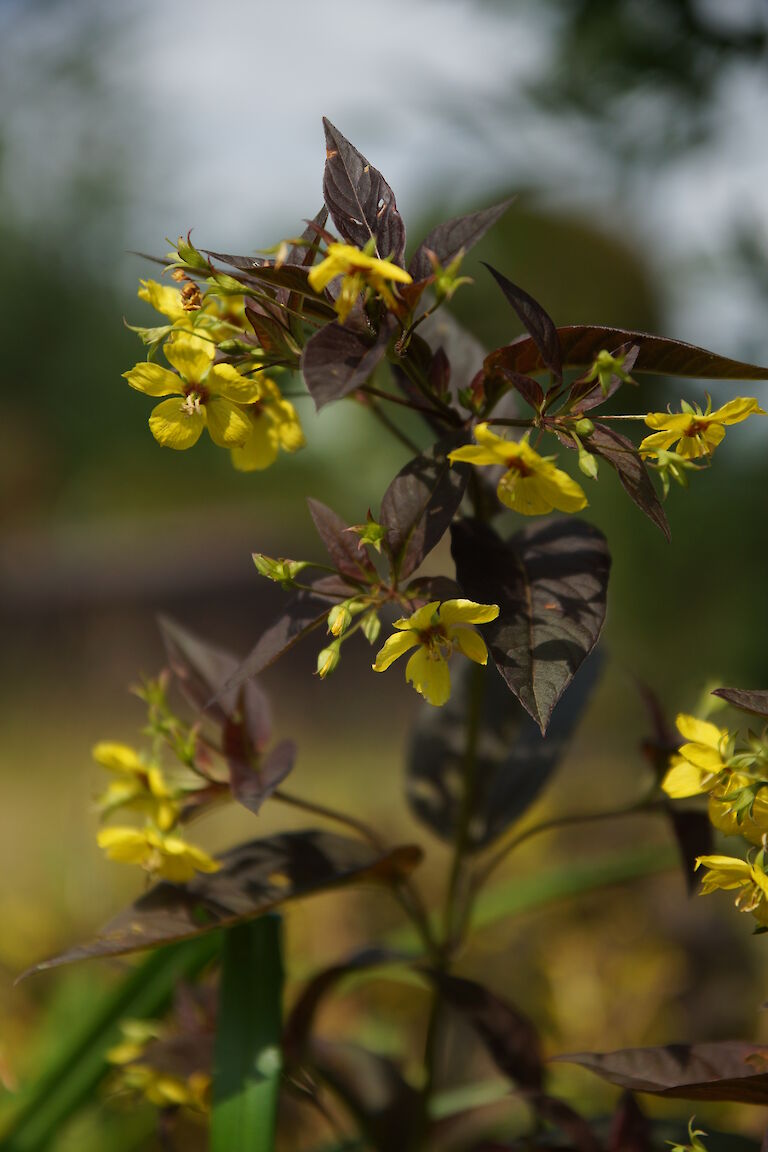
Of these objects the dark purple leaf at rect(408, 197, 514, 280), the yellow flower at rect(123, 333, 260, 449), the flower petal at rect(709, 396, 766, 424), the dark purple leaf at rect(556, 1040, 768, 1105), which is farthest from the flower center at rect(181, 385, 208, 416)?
the dark purple leaf at rect(556, 1040, 768, 1105)

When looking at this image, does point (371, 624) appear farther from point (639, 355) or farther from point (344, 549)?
point (639, 355)

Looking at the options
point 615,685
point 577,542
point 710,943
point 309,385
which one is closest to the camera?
point 309,385

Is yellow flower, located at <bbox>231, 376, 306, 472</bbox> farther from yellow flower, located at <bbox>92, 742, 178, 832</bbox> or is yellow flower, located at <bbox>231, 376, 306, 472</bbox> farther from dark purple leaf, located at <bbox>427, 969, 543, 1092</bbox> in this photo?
dark purple leaf, located at <bbox>427, 969, 543, 1092</bbox>

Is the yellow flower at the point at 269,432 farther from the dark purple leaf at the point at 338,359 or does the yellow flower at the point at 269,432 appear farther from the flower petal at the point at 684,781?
the flower petal at the point at 684,781

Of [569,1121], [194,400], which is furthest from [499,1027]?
[194,400]

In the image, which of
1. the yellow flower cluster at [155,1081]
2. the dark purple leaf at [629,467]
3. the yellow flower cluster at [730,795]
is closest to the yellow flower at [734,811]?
the yellow flower cluster at [730,795]

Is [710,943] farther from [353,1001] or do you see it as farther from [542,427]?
[542,427]

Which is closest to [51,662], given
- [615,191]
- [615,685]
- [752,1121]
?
[615,685]
